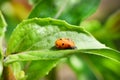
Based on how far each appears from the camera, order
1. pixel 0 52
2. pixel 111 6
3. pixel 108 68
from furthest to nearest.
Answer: pixel 111 6
pixel 108 68
pixel 0 52

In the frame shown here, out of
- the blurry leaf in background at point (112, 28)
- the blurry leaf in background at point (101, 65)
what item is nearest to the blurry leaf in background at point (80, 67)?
the blurry leaf in background at point (101, 65)

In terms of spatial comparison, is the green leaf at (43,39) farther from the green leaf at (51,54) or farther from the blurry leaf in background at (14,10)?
the blurry leaf in background at (14,10)

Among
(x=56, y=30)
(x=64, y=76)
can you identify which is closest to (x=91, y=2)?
(x=56, y=30)

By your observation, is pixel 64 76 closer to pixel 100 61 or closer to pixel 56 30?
pixel 100 61

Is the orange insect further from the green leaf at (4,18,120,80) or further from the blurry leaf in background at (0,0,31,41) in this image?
the blurry leaf in background at (0,0,31,41)

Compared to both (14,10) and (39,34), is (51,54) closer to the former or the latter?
(39,34)

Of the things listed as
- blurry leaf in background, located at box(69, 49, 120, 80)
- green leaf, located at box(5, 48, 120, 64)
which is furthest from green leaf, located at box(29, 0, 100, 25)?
green leaf, located at box(5, 48, 120, 64)

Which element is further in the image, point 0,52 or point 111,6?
point 111,6

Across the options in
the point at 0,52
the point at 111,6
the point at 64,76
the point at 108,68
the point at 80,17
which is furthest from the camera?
the point at 111,6
